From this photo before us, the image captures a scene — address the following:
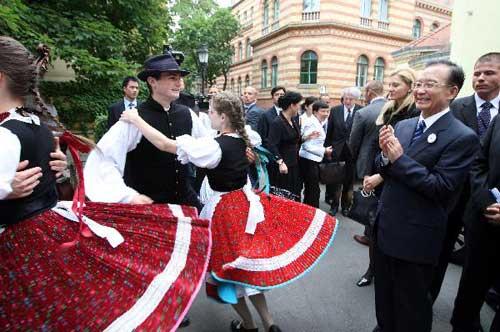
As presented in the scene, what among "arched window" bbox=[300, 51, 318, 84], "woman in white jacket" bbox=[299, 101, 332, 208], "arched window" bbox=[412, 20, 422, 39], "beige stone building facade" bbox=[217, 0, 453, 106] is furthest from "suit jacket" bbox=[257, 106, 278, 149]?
"arched window" bbox=[412, 20, 422, 39]

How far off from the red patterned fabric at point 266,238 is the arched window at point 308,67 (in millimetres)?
19014

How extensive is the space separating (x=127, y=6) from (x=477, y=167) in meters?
7.78

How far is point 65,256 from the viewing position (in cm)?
158

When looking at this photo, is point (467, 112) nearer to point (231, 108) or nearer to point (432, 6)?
point (231, 108)

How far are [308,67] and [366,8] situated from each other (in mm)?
4883

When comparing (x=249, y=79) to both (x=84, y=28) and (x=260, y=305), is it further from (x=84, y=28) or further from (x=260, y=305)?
(x=260, y=305)

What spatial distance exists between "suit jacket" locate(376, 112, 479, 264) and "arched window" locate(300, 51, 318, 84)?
19.3 meters

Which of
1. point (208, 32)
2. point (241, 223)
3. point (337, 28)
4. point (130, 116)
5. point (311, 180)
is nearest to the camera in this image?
point (130, 116)

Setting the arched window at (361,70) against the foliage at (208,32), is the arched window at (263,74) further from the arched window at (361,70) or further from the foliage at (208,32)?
the arched window at (361,70)

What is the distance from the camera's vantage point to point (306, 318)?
3.02 metres

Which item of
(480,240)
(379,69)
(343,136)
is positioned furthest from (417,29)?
(480,240)

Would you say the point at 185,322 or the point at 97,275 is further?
the point at 185,322

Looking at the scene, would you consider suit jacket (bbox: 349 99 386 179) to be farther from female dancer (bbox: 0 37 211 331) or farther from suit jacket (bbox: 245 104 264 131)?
female dancer (bbox: 0 37 211 331)

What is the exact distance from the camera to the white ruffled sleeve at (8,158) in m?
1.40
